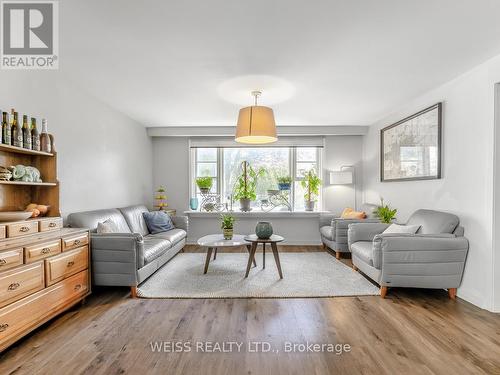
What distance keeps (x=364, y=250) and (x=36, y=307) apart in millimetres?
3391

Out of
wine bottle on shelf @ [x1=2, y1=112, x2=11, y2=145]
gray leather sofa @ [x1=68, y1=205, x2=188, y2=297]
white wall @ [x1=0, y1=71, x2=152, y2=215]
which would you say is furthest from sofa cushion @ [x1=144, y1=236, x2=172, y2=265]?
wine bottle on shelf @ [x1=2, y1=112, x2=11, y2=145]

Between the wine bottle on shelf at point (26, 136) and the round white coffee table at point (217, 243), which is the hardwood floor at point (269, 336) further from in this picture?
the wine bottle on shelf at point (26, 136)

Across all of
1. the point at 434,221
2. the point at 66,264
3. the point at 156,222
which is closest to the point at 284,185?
the point at 156,222

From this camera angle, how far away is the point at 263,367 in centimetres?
178

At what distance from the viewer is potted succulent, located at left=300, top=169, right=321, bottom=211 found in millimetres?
5543

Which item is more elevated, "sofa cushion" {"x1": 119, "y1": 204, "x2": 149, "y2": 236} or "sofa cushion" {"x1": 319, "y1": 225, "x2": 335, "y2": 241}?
"sofa cushion" {"x1": 119, "y1": 204, "x2": 149, "y2": 236}

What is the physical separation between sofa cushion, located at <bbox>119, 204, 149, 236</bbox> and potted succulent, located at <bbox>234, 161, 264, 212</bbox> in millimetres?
1995

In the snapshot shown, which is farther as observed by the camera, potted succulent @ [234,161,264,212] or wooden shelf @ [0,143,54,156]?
potted succulent @ [234,161,264,212]

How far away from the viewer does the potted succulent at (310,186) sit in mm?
5543

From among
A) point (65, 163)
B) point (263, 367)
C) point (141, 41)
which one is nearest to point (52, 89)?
point (65, 163)

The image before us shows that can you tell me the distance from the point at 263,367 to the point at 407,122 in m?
3.88

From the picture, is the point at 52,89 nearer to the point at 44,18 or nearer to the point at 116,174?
the point at 44,18

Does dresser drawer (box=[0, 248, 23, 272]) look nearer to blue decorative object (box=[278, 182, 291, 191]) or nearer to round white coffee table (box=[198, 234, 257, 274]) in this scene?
round white coffee table (box=[198, 234, 257, 274])

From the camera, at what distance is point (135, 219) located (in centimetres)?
422
